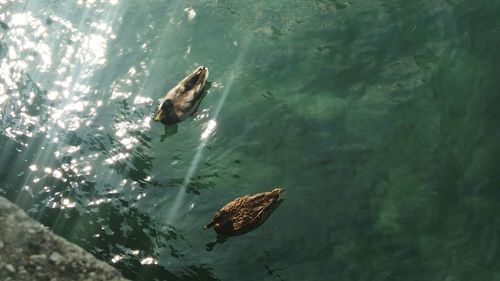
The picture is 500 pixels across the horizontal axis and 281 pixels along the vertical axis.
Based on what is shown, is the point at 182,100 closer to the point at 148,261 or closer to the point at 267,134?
the point at 267,134

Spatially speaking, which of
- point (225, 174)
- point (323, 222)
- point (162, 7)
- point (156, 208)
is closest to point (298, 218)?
point (323, 222)

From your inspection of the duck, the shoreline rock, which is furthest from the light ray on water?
the shoreline rock

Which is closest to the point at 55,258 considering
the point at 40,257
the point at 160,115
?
the point at 40,257

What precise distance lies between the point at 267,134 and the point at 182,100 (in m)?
1.78

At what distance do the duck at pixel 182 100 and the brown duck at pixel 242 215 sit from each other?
2.28 meters

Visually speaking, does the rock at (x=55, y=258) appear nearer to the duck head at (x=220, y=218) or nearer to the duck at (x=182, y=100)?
the duck head at (x=220, y=218)

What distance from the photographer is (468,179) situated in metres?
9.02

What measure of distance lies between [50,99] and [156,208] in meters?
3.49

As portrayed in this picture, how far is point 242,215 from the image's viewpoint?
8.56 meters

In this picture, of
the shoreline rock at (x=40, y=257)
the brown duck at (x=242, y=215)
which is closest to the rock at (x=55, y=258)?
the shoreline rock at (x=40, y=257)

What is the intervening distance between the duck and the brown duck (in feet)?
7.47

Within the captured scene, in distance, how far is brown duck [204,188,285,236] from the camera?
8.50 meters

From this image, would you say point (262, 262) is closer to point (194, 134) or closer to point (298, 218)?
point (298, 218)

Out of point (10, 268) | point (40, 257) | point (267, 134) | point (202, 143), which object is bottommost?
point (10, 268)
